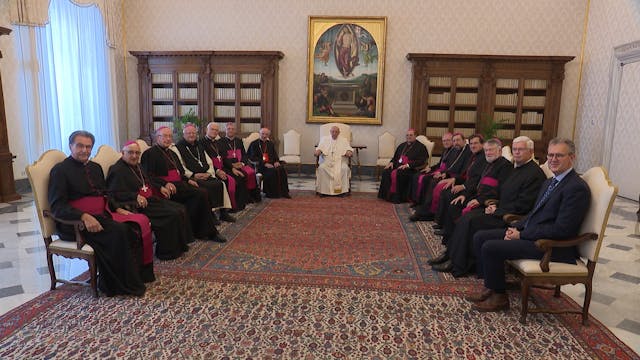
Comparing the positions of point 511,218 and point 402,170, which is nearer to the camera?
point 511,218

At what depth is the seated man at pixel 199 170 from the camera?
5371 millimetres

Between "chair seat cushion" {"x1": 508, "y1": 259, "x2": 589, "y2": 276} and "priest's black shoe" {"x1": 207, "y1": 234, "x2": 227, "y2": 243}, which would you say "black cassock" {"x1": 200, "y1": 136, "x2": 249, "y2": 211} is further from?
"chair seat cushion" {"x1": 508, "y1": 259, "x2": 589, "y2": 276}

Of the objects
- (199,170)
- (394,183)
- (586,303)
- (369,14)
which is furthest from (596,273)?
(369,14)

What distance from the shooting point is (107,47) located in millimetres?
9000

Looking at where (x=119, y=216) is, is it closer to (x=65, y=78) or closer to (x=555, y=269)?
(x=555, y=269)

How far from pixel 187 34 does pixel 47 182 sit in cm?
738

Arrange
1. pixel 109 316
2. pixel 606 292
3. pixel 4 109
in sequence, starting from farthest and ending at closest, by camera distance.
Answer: pixel 4 109
pixel 606 292
pixel 109 316

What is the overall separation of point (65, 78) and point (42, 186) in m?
5.77

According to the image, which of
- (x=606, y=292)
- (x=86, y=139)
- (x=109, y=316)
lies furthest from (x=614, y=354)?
(x=86, y=139)

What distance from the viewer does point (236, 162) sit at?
676cm

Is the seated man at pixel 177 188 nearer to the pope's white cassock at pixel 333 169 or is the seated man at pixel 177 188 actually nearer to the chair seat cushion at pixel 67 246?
the chair seat cushion at pixel 67 246

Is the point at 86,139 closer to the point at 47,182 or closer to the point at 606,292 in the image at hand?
the point at 47,182

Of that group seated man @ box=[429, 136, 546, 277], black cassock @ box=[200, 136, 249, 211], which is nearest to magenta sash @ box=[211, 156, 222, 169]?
black cassock @ box=[200, 136, 249, 211]

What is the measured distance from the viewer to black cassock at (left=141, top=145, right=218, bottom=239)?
15.2 feet
